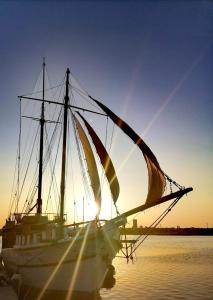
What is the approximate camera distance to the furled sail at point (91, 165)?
21.5 meters

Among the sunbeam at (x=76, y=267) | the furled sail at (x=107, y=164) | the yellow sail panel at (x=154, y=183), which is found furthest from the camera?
the sunbeam at (x=76, y=267)

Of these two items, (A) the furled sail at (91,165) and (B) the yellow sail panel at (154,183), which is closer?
(B) the yellow sail panel at (154,183)

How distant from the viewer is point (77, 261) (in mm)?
21969

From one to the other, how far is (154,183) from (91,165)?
17.0 feet

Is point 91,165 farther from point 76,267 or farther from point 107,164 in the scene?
point 76,267

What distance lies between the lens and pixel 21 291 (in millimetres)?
24844

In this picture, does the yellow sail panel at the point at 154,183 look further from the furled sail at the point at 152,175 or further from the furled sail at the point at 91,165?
the furled sail at the point at 91,165

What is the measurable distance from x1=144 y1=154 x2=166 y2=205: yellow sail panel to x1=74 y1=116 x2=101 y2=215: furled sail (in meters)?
3.36

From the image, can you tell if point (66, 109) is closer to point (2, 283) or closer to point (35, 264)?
point (35, 264)

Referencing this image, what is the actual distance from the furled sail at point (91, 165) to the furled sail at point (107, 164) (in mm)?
741

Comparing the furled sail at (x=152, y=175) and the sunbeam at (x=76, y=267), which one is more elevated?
the furled sail at (x=152, y=175)

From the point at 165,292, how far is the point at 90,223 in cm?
1175

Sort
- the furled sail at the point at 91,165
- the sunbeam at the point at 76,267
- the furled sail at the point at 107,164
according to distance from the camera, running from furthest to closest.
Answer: the sunbeam at the point at 76,267, the furled sail at the point at 91,165, the furled sail at the point at 107,164

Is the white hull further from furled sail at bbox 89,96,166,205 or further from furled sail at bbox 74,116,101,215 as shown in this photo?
furled sail at bbox 89,96,166,205
